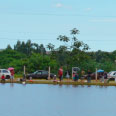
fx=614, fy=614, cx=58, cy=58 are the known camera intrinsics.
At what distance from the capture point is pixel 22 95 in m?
54.0

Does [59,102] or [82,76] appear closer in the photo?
[59,102]

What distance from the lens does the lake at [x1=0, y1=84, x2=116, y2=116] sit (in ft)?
130

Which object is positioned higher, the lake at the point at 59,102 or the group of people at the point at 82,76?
the group of people at the point at 82,76

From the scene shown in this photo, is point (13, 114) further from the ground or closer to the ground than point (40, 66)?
closer to the ground

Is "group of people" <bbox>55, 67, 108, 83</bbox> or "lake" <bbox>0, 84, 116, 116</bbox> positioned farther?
"group of people" <bbox>55, 67, 108, 83</bbox>

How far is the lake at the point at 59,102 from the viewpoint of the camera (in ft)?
130

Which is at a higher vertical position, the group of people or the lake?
the group of people

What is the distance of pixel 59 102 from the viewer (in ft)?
154

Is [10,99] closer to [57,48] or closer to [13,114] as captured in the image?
[13,114]

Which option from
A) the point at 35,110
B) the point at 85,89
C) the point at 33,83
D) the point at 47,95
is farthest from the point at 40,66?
the point at 35,110

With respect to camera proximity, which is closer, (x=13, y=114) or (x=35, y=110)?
(x=13, y=114)

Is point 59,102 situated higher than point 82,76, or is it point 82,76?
point 82,76

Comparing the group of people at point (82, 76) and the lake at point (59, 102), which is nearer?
the lake at point (59, 102)

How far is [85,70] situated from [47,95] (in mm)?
32423
